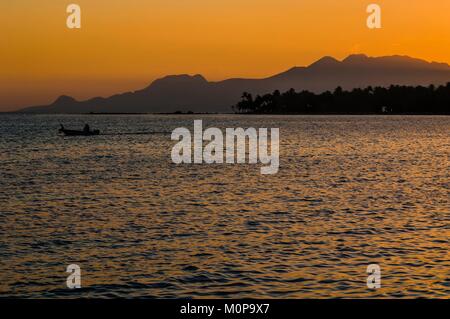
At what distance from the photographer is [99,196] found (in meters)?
40.1

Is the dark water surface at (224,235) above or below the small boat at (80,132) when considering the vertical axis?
below

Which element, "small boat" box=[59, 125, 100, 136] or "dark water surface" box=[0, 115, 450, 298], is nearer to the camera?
"dark water surface" box=[0, 115, 450, 298]

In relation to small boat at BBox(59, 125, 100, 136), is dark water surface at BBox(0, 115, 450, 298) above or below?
below

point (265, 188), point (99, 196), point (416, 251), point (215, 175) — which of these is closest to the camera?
point (416, 251)

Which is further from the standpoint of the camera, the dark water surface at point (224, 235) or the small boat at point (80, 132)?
the small boat at point (80, 132)

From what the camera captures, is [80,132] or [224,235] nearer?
[224,235]

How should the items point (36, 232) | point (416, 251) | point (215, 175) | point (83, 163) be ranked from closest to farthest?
point (416, 251), point (36, 232), point (215, 175), point (83, 163)

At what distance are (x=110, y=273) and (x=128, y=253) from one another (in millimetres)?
2840

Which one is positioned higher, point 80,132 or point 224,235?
point 80,132
